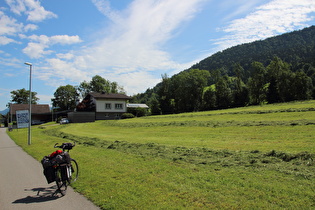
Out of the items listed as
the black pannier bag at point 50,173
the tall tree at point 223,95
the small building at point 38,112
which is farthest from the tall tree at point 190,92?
the black pannier bag at point 50,173

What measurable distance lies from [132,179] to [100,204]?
1981mm

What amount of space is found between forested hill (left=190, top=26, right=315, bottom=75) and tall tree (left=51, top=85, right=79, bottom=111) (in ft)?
289

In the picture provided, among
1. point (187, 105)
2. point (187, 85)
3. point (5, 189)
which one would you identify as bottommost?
point (5, 189)

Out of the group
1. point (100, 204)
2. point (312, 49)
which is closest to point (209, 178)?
point (100, 204)

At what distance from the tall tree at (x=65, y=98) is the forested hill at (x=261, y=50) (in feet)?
289

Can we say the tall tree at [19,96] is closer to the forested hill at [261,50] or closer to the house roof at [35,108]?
the house roof at [35,108]

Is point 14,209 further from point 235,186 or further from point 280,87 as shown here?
point 280,87

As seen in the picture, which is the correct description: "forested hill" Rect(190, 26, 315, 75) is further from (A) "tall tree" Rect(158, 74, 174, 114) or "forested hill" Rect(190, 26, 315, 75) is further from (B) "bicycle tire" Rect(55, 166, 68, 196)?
(B) "bicycle tire" Rect(55, 166, 68, 196)

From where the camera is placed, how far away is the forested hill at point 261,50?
13735 centimetres

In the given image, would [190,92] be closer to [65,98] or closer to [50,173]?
[65,98]

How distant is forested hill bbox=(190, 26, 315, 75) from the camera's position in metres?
137

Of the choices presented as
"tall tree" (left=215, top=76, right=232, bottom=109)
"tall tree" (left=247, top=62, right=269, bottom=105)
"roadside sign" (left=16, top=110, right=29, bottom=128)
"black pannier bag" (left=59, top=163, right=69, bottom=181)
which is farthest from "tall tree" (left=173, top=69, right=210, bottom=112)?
"black pannier bag" (left=59, top=163, right=69, bottom=181)

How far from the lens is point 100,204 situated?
217 inches

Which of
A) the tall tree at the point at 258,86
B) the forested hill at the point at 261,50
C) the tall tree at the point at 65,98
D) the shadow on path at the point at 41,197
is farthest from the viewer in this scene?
the forested hill at the point at 261,50
